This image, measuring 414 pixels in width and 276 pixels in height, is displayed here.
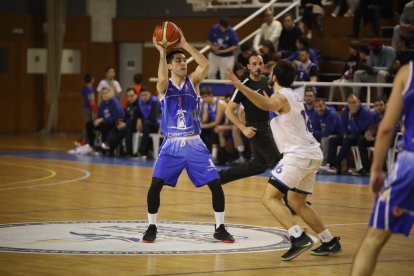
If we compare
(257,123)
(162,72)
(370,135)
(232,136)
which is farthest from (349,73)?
(162,72)

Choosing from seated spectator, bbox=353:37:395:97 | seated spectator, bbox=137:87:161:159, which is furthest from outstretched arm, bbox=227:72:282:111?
seated spectator, bbox=137:87:161:159

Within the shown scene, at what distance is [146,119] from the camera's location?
69.5ft

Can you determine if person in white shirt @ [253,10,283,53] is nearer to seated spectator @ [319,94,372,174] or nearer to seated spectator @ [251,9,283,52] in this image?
seated spectator @ [251,9,283,52]

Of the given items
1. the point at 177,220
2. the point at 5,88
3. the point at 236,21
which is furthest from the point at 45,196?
the point at 5,88

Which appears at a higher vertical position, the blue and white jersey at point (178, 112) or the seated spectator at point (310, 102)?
the blue and white jersey at point (178, 112)

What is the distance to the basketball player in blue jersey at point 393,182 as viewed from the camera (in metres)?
5.77

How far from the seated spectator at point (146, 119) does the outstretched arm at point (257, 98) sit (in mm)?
12720

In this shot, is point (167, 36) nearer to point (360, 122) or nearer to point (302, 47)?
point (360, 122)

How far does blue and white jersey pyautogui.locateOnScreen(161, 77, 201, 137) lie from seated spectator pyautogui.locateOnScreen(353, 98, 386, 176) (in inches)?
327

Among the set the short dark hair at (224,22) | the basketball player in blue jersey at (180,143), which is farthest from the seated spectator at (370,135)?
the basketball player in blue jersey at (180,143)

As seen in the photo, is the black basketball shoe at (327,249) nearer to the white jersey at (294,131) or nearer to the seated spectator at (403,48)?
the white jersey at (294,131)

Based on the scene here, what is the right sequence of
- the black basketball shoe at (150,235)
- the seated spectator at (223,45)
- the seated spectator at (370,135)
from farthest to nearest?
the seated spectator at (223,45), the seated spectator at (370,135), the black basketball shoe at (150,235)

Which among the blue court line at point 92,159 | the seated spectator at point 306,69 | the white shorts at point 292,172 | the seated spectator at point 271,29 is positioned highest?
the seated spectator at point 271,29

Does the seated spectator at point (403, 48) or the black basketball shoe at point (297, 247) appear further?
the seated spectator at point (403, 48)
